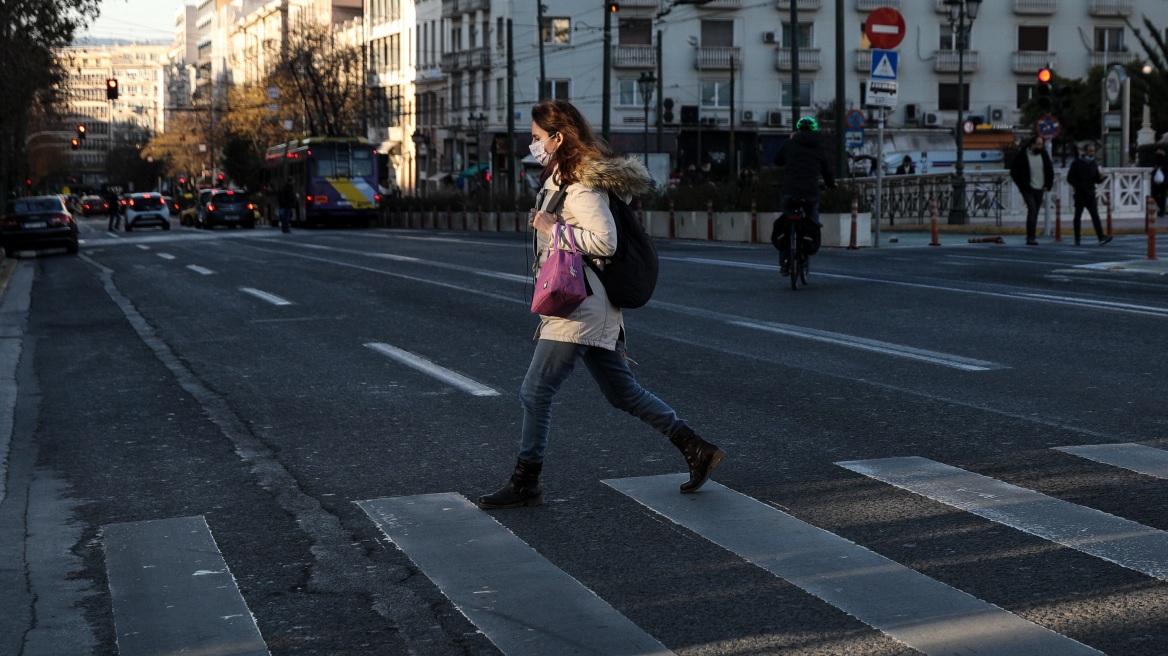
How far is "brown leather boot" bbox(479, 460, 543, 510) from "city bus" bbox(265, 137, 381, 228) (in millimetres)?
51552

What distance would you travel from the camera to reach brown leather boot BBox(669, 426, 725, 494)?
625cm

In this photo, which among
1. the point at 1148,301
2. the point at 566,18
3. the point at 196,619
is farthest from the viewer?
the point at 566,18

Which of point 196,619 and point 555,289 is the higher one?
point 555,289

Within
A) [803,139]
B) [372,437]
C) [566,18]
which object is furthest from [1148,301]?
[566,18]

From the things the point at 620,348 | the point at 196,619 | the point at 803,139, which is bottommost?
the point at 196,619

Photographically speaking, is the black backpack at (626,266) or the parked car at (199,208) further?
the parked car at (199,208)

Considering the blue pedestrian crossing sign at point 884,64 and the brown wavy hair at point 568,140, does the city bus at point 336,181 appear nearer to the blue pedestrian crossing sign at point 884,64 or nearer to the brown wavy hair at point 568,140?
the blue pedestrian crossing sign at point 884,64

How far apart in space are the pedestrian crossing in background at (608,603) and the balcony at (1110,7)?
7718 cm

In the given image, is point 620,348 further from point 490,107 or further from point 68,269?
point 490,107

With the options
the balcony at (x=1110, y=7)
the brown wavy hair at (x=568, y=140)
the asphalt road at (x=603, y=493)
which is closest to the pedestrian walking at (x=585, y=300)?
the brown wavy hair at (x=568, y=140)

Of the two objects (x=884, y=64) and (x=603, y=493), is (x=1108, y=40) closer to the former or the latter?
(x=884, y=64)

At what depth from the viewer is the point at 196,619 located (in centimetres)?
466

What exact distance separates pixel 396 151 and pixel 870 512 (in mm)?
92988

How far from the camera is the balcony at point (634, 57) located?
75438 mm
